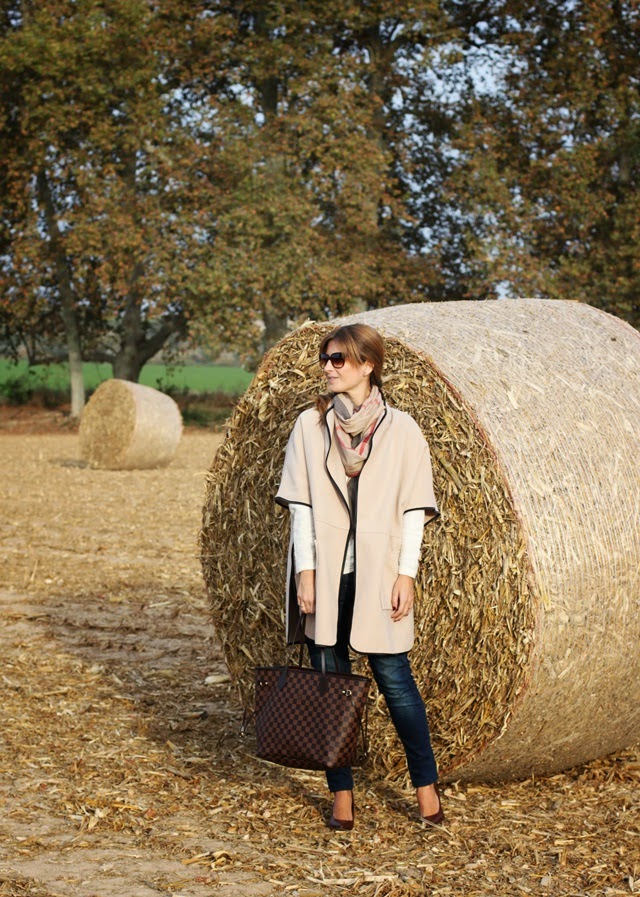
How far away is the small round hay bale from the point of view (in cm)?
1775

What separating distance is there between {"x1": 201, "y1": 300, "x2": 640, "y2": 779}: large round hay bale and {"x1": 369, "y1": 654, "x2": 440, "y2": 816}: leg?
335 mm

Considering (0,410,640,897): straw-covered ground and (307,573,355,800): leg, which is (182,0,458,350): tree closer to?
(0,410,640,897): straw-covered ground

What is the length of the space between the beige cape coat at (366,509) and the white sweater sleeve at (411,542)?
25mm

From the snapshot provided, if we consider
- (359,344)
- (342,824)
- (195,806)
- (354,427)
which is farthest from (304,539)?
(195,806)

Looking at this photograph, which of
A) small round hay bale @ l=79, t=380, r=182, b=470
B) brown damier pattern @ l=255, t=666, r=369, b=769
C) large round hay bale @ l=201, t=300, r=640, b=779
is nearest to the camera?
brown damier pattern @ l=255, t=666, r=369, b=769

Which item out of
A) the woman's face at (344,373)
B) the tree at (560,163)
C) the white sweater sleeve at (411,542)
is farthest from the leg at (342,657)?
the tree at (560,163)

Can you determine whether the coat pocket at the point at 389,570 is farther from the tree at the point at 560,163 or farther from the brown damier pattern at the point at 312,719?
the tree at the point at 560,163

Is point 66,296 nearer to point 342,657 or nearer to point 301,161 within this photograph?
point 301,161

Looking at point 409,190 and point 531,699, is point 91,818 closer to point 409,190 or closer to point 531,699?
point 531,699

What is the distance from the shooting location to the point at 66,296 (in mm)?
28141

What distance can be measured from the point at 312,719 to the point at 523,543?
1044mm

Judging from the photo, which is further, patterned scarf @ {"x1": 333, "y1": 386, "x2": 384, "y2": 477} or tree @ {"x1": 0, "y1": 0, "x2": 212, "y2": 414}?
tree @ {"x1": 0, "y1": 0, "x2": 212, "y2": 414}

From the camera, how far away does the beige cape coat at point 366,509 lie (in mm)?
4227

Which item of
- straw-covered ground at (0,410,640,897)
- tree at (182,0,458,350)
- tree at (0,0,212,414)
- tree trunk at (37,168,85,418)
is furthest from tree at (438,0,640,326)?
straw-covered ground at (0,410,640,897)
